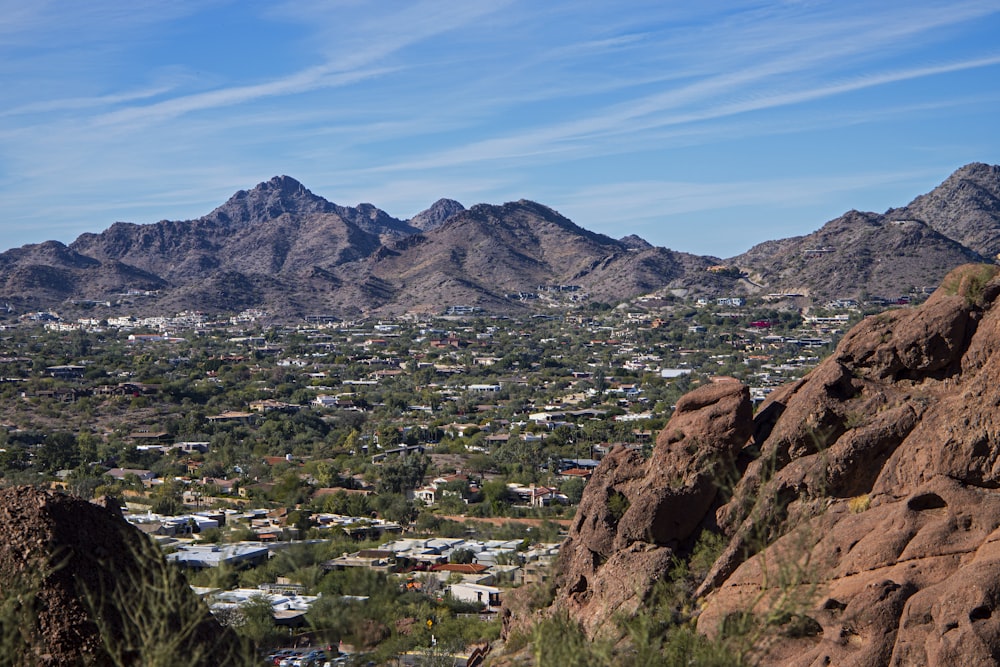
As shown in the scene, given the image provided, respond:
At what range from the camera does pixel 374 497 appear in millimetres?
41000

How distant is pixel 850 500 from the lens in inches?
502

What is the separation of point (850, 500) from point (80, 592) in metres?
7.95

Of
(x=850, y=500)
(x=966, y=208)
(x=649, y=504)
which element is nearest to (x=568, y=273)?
(x=966, y=208)

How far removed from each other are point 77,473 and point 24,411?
78.7 ft

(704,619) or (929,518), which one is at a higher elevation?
(929,518)

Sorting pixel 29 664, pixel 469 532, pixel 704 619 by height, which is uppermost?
pixel 29 664

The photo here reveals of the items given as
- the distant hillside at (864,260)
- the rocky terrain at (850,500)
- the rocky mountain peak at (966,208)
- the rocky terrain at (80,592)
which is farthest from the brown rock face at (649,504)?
the rocky mountain peak at (966,208)

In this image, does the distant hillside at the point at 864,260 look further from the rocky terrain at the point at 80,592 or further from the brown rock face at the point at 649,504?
the rocky terrain at the point at 80,592

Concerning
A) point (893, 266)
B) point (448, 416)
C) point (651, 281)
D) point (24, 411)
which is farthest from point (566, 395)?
point (651, 281)

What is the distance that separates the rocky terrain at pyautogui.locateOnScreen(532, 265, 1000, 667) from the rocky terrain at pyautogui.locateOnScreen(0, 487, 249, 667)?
3826mm

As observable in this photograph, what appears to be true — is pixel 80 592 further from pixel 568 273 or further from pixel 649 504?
pixel 568 273

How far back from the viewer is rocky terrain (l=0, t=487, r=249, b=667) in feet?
28.3

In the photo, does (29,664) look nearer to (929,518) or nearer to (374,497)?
(929,518)

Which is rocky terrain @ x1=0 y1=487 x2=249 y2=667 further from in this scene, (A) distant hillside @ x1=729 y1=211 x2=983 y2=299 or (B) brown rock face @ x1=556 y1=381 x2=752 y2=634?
(A) distant hillside @ x1=729 y1=211 x2=983 y2=299
